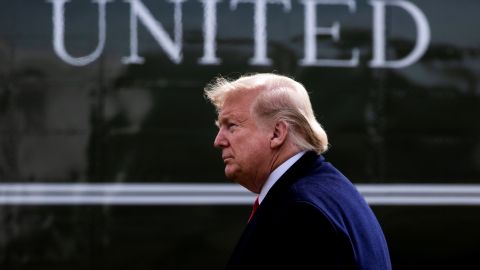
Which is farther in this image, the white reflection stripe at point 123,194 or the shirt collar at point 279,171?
the white reflection stripe at point 123,194

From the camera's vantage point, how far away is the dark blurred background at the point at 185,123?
3.87m

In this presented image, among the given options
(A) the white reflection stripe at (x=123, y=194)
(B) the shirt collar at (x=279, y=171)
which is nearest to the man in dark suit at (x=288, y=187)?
(B) the shirt collar at (x=279, y=171)

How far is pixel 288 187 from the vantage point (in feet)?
6.57

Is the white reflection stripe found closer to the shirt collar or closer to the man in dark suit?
the man in dark suit

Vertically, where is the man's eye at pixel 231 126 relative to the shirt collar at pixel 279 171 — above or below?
above

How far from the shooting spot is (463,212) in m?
4.02

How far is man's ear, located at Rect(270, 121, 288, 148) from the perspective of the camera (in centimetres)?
211

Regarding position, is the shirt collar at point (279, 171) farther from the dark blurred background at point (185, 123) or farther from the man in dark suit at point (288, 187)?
the dark blurred background at point (185, 123)

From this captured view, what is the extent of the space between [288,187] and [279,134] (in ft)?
0.54

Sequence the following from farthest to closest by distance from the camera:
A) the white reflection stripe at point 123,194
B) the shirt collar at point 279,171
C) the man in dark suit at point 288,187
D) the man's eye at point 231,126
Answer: the white reflection stripe at point 123,194 → the man's eye at point 231,126 → the shirt collar at point 279,171 → the man in dark suit at point 288,187

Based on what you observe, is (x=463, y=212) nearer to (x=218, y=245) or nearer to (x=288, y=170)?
(x=218, y=245)

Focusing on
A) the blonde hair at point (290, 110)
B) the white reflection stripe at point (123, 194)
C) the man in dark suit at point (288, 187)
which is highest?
Answer: the blonde hair at point (290, 110)

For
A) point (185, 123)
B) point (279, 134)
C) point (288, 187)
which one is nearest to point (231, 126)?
point (279, 134)

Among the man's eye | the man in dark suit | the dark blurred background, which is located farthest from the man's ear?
the dark blurred background
